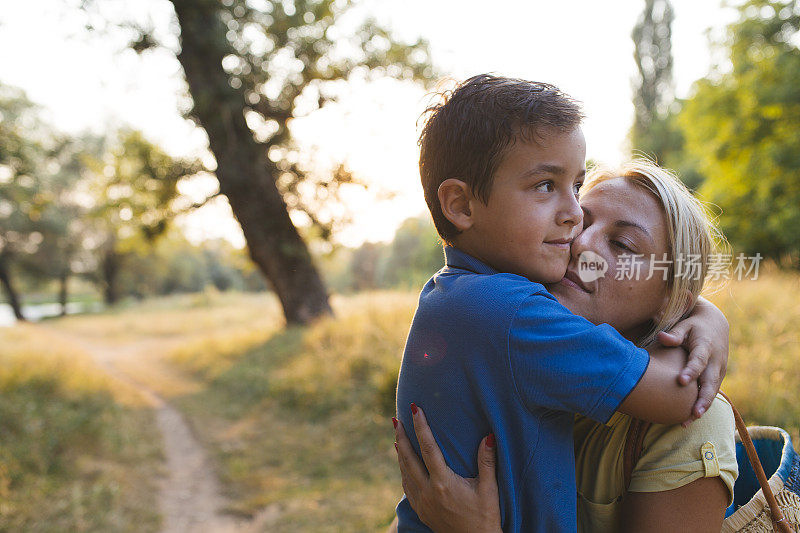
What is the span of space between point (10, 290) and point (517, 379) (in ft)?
118

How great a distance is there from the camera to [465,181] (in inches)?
62.4

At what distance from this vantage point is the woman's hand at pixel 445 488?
1.41 meters

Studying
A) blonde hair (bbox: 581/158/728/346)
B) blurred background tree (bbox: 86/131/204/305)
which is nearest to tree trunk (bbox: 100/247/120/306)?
blurred background tree (bbox: 86/131/204/305)

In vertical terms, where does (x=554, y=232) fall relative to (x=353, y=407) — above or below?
above

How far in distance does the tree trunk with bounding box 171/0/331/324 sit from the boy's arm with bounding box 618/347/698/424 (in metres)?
9.81

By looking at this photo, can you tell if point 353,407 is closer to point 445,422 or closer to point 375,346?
point 375,346

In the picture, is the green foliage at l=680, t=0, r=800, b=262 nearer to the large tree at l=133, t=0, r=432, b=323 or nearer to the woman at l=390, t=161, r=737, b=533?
the large tree at l=133, t=0, r=432, b=323

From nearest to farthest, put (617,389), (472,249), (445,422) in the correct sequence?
(617,389)
(445,422)
(472,249)

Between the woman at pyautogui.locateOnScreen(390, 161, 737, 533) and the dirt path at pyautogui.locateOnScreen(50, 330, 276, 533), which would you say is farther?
the dirt path at pyautogui.locateOnScreen(50, 330, 276, 533)

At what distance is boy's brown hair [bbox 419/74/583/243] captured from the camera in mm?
1488

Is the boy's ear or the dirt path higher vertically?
the boy's ear

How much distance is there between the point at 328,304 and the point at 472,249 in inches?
399

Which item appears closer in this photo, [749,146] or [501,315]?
[501,315]

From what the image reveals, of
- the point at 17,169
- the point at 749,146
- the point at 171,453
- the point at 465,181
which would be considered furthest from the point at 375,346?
the point at 749,146
